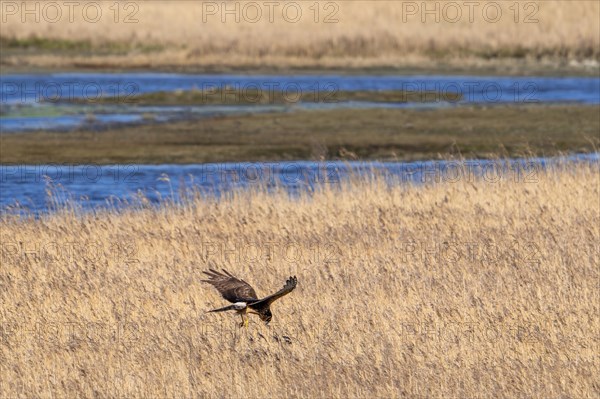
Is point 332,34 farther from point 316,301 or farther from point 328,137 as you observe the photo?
point 316,301

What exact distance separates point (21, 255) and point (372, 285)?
352 cm

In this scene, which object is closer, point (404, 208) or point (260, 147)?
point (404, 208)

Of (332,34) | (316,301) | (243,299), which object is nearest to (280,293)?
(243,299)

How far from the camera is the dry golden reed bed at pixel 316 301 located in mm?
7594

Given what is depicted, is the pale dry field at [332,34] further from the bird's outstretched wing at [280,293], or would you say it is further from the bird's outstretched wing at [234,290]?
the bird's outstretched wing at [280,293]

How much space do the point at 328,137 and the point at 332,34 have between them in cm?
2235

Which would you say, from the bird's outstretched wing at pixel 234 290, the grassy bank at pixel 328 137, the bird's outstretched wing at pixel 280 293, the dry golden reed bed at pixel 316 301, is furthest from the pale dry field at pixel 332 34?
the bird's outstretched wing at pixel 280 293

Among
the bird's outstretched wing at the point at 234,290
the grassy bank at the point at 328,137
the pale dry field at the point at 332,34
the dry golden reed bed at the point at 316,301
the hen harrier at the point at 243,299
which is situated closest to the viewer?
the dry golden reed bed at the point at 316,301

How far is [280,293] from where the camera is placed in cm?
735

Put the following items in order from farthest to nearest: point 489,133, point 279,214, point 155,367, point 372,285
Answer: point 489,133
point 279,214
point 372,285
point 155,367

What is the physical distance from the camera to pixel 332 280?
9.98 m

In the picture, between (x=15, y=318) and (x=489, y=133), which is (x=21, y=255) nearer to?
(x=15, y=318)

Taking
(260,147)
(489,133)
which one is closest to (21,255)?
(260,147)

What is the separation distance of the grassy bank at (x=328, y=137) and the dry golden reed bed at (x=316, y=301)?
8.10 meters
